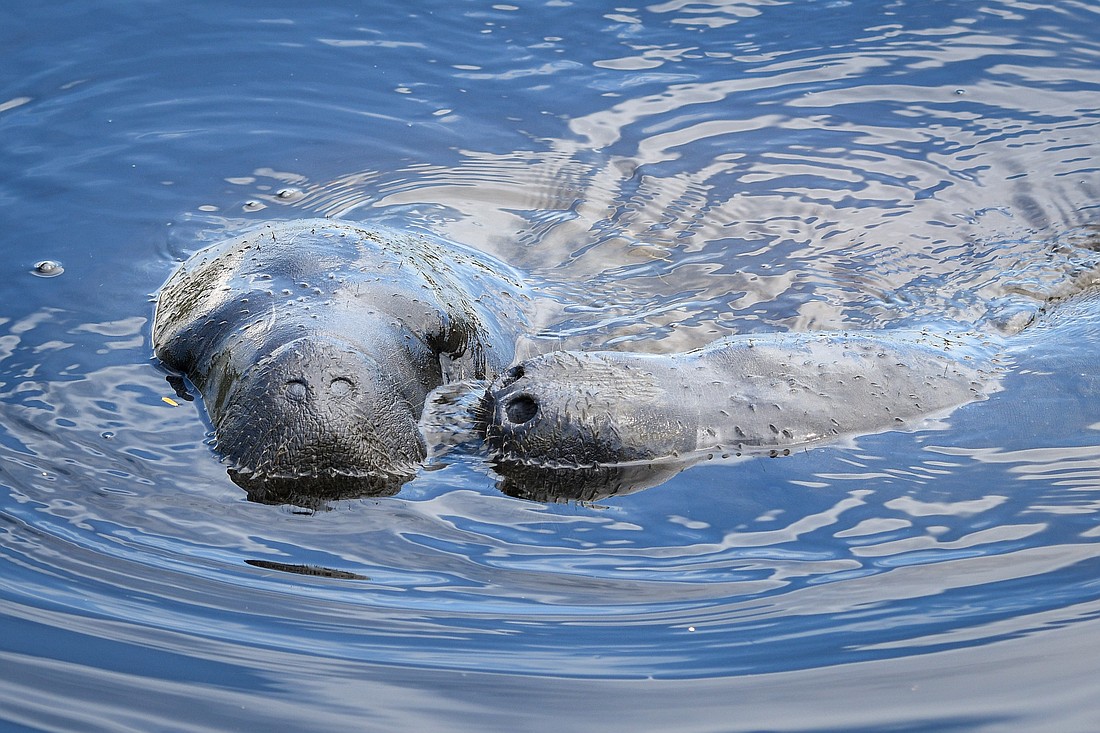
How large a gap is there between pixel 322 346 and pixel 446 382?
97 cm

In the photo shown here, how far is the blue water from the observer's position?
443 cm

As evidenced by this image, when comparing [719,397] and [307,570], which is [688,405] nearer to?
[719,397]

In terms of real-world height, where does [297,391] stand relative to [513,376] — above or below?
above

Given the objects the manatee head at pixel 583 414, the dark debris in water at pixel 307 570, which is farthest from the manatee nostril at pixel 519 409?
the dark debris in water at pixel 307 570

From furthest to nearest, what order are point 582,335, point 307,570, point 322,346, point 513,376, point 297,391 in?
point 582,335 → point 513,376 → point 322,346 → point 297,391 → point 307,570

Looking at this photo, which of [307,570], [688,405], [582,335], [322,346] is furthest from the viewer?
[582,335]

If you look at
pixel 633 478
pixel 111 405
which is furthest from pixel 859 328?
pixel 111 405

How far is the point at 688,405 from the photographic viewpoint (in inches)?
231

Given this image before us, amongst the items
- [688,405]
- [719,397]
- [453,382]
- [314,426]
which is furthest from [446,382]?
[719,397]

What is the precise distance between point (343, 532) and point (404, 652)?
1004 mm

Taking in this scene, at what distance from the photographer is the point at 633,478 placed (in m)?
5.83

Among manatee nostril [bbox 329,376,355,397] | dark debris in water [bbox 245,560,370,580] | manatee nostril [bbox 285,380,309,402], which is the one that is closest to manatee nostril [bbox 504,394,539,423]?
manatee nostril [bbox 329,376,355,397]

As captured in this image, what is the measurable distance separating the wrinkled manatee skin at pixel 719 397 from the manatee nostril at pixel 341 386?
0.67 metres

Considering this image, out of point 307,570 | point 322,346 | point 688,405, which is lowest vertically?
point 307,570
